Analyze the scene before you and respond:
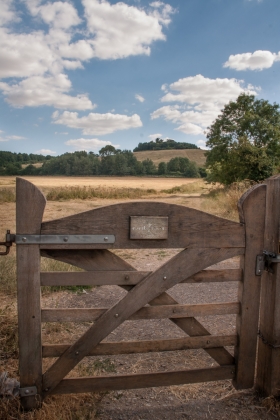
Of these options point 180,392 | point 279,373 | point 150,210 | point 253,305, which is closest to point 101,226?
point 150,210

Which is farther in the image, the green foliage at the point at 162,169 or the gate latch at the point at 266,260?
the green foliage at the point at 162,169

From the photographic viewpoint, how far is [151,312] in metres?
2.62

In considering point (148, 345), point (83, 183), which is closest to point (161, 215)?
point (148, 345)

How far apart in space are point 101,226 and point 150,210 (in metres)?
0.37

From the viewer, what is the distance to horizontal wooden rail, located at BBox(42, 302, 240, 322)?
8.26 feet

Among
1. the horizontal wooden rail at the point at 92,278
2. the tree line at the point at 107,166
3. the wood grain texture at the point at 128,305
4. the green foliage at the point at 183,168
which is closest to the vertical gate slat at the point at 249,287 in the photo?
the wood grain texture at the point at 128,305

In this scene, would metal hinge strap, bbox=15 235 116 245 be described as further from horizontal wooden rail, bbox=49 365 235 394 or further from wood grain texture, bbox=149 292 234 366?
horizontal wooden rail, bbox=49 365 235 394

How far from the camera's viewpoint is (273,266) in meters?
2.73

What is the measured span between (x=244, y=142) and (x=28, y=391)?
26.3 m

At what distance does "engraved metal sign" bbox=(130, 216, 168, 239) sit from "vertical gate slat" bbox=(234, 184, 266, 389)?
64cm

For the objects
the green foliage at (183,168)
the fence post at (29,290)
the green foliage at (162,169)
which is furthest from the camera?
the green foliage at (162,169)

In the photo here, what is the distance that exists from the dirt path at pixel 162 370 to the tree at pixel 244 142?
20848mm

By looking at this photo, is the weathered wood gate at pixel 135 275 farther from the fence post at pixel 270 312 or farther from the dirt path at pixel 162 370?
the dirt path at pixel 162 370

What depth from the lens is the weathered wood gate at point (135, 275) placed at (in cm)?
242
